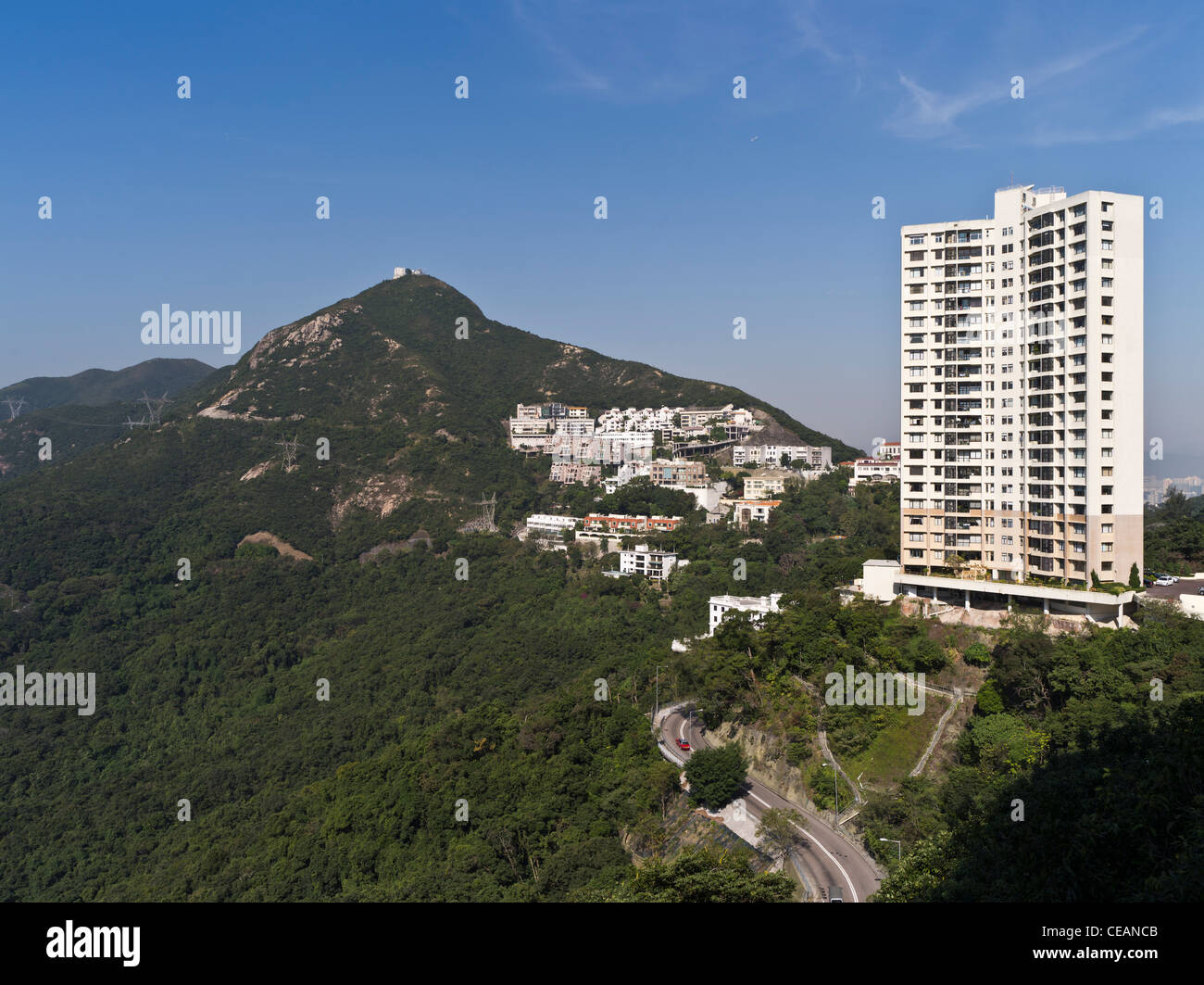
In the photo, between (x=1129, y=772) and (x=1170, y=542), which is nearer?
(x=1129, y=772)

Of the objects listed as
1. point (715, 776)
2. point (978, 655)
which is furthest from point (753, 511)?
point (715, 776)

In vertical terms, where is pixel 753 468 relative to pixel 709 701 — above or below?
above

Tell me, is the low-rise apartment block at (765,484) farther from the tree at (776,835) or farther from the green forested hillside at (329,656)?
the tree at (776,835)

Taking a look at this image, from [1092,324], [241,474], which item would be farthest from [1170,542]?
[241,474]

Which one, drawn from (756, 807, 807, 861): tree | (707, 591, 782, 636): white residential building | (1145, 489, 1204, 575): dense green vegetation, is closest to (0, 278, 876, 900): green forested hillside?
(707, 591, 782, 636): white residential building

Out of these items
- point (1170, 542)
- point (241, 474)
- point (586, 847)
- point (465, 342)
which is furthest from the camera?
point (465, 342)
